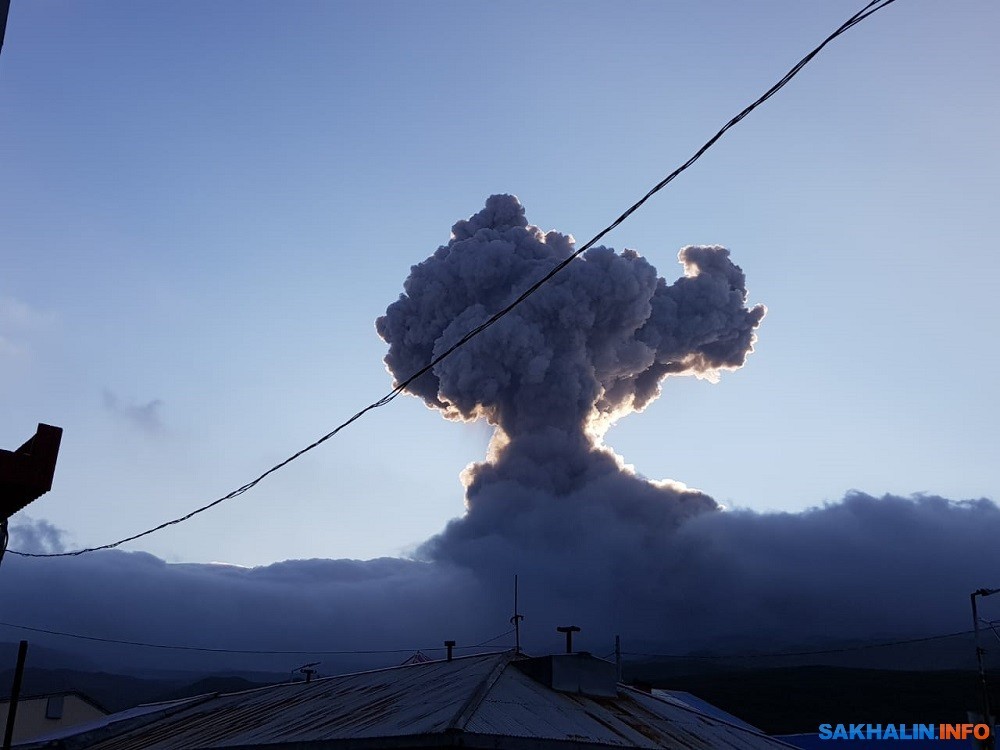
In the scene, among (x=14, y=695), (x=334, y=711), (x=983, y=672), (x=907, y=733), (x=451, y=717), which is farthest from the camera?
(x=907, y=733)

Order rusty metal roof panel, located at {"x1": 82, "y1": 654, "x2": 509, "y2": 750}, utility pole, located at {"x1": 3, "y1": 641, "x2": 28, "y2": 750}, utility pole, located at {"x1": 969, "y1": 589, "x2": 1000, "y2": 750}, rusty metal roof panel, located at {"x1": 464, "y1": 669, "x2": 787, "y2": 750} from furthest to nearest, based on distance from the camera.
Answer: utility pole, located at {"x1": 969, "y1": 589, "x2": 1000, "y2": 750}
utility pole, located at {"x1": 3, "y1": 641, "x2": 28, "y2": 750}
rusty metal roof panel, located at {"x1": 82, "y1": 654, "x2": 509, "y2": 750}
rusty metal roof panel, located at {"x1": 464, "y1": 669, "x2": 787, "y2": 750}

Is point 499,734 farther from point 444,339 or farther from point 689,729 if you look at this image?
point 444,339

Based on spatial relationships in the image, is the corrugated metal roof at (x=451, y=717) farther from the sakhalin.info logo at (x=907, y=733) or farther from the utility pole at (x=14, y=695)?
the sakhalin.info logo at (x=907, y=733)

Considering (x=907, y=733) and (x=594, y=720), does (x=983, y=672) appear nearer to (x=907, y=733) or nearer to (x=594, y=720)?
(x=907, y=733)

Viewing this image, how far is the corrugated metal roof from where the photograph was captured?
18.8m

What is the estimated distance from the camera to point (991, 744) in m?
34.4

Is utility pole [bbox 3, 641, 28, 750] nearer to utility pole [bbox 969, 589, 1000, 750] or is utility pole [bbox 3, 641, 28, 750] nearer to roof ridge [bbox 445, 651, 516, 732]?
roof ridge [bbox 445, 651, 516, 732]

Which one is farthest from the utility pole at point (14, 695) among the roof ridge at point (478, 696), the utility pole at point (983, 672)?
the utility pole at point (983, 672)

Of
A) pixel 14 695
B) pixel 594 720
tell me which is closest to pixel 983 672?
pixel 594 720

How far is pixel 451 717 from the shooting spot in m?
18.4

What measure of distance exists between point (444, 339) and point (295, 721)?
172 ft

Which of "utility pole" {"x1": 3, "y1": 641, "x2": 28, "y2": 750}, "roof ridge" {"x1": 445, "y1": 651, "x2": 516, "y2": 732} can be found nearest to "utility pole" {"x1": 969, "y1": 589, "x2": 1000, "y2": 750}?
"roof ridge" {"x1": 445, "y1": 651, "x2": 516, "y2": 732}

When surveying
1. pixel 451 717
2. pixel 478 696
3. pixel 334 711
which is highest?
pixel 478 696

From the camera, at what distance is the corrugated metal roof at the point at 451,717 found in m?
18.8
